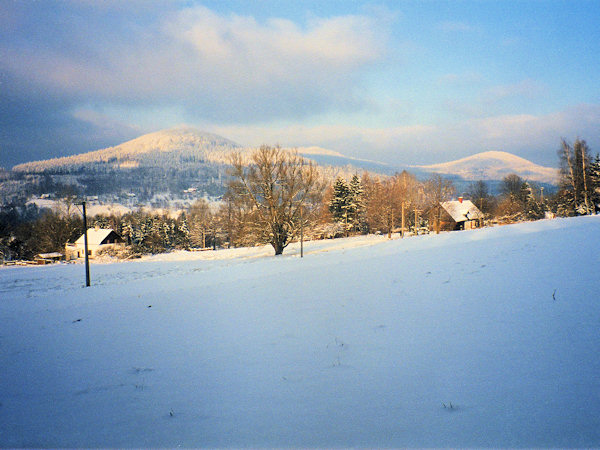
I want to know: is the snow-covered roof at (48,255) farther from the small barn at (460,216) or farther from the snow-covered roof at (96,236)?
the small barn at (460,216)

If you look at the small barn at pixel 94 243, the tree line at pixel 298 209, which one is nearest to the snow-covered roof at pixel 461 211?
the tree line at pixel 298 209

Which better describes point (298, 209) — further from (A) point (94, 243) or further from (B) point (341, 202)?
(A) point (94, 243)

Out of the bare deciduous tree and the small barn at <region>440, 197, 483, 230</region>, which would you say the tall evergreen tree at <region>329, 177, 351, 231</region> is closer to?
the small barn at <region>440, 197, 483, 230</region>

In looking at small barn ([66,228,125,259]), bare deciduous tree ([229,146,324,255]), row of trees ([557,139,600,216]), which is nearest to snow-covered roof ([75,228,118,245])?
small barn ([66,228,125,259])

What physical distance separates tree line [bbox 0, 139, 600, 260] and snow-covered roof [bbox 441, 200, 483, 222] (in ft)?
11.0

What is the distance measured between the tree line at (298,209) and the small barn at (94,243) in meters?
2.15

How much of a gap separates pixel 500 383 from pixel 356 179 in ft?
176

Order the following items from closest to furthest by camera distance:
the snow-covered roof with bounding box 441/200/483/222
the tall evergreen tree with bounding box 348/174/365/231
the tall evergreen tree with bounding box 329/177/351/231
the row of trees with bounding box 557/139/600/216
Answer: the row of trees with bounding box 557/139/600/216 < the snow-covered roof with bounding box 441/200/483/222 < the tall evergreen tree with bounding box 329/177/351/231 < the tall evergreen tree with bounding box 348/174/365/231

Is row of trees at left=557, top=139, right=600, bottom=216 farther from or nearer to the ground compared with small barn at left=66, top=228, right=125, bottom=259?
farther from the ground

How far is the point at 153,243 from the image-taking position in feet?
198

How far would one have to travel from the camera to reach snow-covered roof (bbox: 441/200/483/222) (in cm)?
5259

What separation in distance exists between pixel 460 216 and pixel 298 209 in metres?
38.5

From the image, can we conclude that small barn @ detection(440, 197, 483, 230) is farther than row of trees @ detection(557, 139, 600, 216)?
Yes

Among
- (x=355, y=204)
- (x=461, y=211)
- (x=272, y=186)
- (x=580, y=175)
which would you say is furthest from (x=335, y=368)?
(x=461, y=211)
